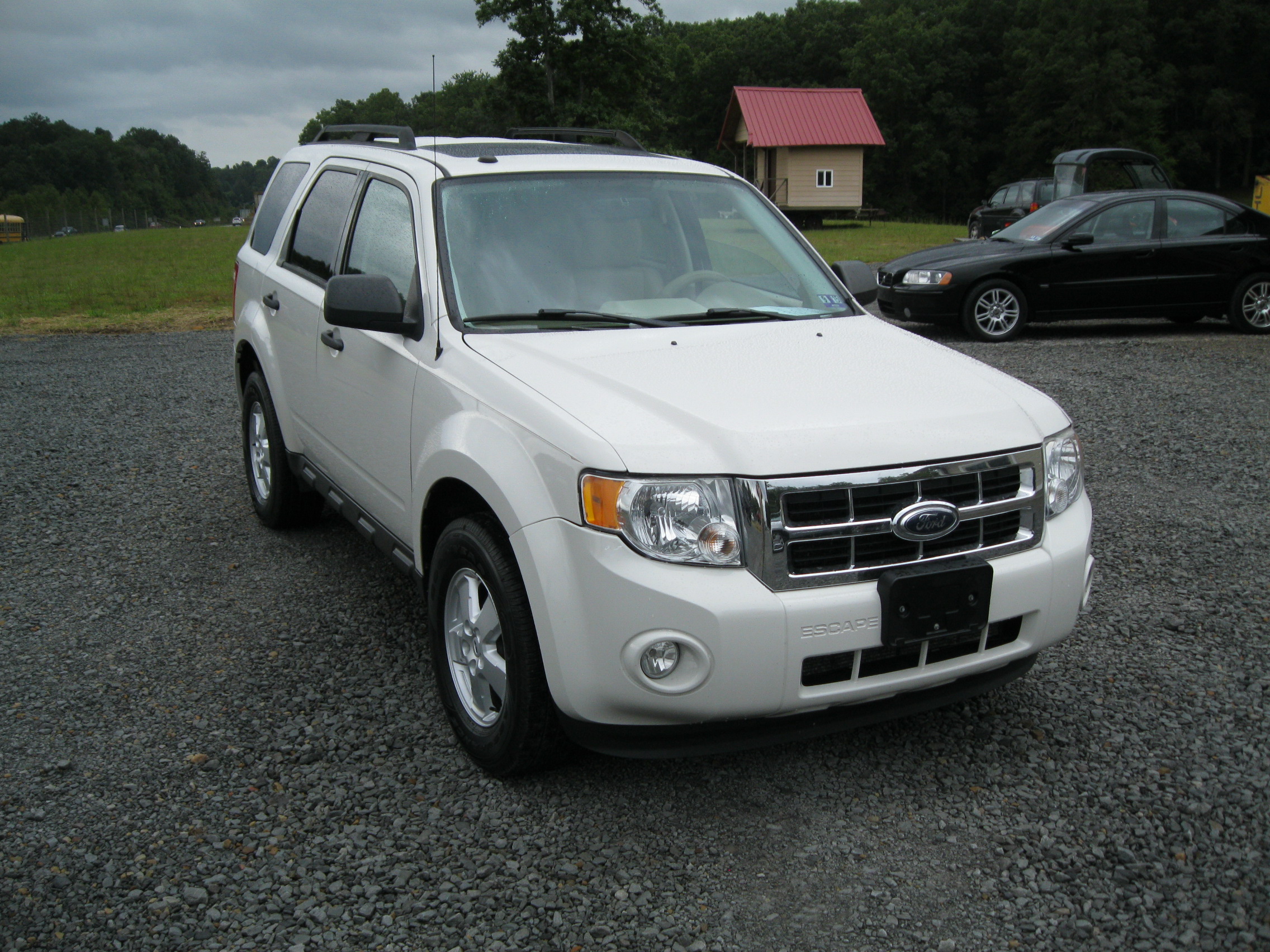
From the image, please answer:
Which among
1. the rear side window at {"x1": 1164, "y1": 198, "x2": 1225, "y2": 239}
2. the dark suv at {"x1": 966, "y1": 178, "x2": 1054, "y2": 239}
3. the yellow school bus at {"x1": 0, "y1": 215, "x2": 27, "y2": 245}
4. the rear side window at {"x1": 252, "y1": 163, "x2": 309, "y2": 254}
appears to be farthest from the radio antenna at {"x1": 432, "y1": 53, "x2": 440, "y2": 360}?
the yellow school bus at {"x1": 0, "y1": 215, "x2": 27, "y2": 245}

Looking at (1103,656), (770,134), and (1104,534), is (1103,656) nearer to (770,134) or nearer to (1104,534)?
(1104,534)

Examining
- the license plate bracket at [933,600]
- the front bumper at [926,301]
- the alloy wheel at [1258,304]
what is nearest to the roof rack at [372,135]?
the license plate bracket at [933,600]

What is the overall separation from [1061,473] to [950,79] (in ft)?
263

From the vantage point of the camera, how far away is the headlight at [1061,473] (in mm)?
3178

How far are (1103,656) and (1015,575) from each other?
1430mm

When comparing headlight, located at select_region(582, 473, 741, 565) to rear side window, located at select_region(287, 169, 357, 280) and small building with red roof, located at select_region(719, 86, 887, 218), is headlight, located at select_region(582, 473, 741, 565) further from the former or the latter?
small building with red roof, located at select_region(719, 86, 887, 218)

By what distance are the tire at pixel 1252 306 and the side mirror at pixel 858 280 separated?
9.56 m

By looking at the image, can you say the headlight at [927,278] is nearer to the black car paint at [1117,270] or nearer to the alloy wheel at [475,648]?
the black car paint at [1117,270]

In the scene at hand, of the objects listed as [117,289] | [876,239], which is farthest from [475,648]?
[876,239]

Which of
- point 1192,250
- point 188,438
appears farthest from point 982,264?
point 188,438

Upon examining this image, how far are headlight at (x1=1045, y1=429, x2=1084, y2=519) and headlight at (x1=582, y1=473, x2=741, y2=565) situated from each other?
1.05 m

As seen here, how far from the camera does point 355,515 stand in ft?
14.3

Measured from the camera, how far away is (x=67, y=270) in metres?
27.5

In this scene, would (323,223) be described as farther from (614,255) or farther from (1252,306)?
(1252,306)
